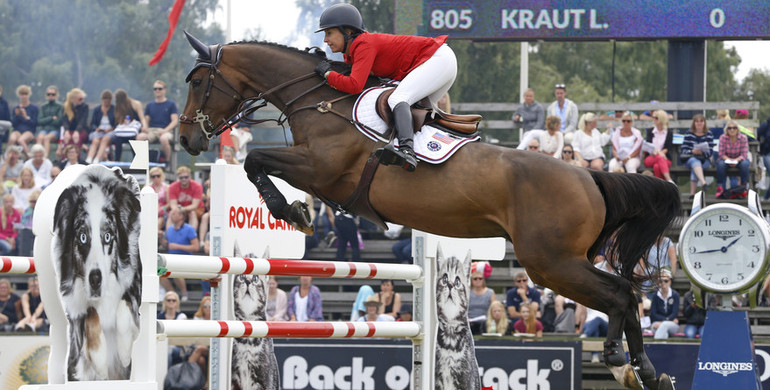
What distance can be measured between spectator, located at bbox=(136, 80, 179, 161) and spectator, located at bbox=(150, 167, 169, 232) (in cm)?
186

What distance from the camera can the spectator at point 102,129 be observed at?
1509 cm

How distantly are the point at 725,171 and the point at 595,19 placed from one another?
3.14 m

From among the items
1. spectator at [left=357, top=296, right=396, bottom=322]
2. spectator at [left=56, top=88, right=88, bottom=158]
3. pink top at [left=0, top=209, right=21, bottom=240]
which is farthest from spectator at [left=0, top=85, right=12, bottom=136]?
spectator at [left=357, top=296, right=396, bottom=322]

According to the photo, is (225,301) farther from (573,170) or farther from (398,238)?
(398,238)

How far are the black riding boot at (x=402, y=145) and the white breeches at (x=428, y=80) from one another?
0.10 metres

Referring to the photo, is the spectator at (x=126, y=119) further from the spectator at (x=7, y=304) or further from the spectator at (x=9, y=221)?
the spectator at (x=7, y=304)

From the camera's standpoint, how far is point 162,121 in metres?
15.4

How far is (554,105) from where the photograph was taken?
50.2 ft

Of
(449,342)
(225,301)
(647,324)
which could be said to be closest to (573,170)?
(449,342)

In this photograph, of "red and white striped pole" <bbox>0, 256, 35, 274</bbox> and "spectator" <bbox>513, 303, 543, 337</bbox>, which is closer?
"red and white striped pole" <bbox>0, 256, 35, 274</bbox>

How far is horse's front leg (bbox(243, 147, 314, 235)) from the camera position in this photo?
21.1 feet

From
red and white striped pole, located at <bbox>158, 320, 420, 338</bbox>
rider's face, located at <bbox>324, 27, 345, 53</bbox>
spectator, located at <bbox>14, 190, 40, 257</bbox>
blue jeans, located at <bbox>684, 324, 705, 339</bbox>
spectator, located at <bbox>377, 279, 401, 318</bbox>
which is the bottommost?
blue jeans, located at <bbox>684, 324, 705, 339</bbox>

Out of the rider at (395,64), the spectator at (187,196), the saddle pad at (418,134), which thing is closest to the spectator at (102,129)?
the spectator at (187,196)

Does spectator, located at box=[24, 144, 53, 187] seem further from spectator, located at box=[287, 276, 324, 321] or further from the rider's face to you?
the rider's face
